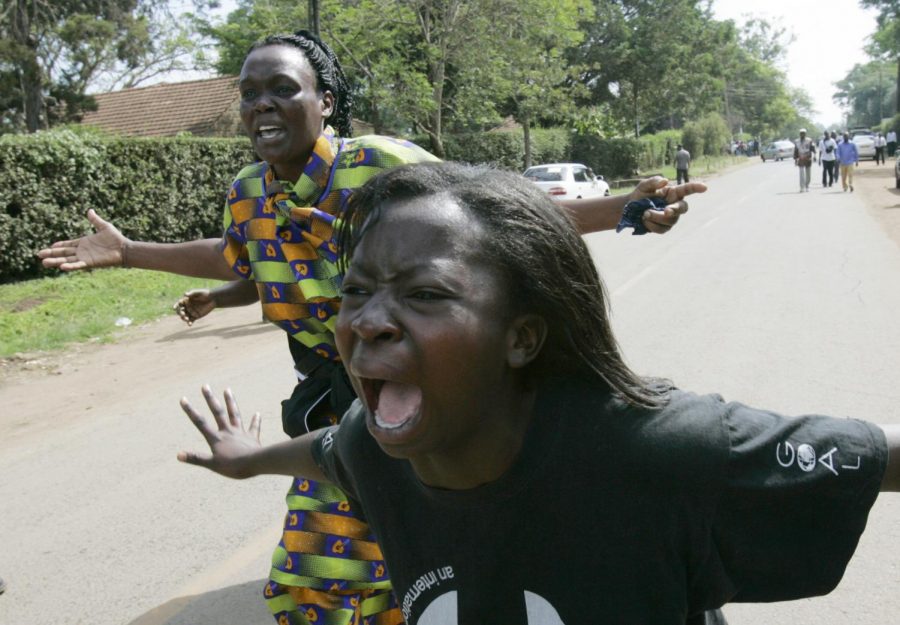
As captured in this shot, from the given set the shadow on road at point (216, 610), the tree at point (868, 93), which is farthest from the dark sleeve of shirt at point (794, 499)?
the tree at point (868, 93)

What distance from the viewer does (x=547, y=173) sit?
26.0 m

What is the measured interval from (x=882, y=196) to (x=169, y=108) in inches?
848

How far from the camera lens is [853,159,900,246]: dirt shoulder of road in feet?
53.2

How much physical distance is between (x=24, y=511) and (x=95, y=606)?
4.51 feet

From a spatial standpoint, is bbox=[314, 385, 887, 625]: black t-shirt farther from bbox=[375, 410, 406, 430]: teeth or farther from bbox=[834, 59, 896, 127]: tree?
bbox=[834, 59, 896, 127]: tree

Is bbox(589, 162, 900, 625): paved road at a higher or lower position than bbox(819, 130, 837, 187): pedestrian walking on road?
lower

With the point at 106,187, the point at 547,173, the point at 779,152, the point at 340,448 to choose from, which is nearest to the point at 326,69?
the point at 340,448

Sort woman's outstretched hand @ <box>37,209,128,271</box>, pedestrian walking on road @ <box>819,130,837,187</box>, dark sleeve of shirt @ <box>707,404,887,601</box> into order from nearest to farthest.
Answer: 1. dark sleeve of shirt @ <box>707,404,887,601</box>
2. woman's outstretched hand @ <box>37,209,128,271</box>
3. pedestrian walking on road @ <box>819,130,837,187</box>

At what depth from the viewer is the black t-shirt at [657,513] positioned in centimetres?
140

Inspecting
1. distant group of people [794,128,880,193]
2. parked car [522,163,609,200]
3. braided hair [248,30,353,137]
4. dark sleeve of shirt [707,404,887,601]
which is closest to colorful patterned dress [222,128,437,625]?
braided hair [248,30,353,137]

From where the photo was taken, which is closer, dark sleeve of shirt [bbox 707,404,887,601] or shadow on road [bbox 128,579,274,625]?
dark sleeve of shirt [bbox 707,404,887,601]

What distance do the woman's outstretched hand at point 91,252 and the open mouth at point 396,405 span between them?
206 centimetres

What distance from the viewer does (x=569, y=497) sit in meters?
1.45

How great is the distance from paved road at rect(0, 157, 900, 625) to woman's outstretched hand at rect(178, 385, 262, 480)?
1.60 metres
